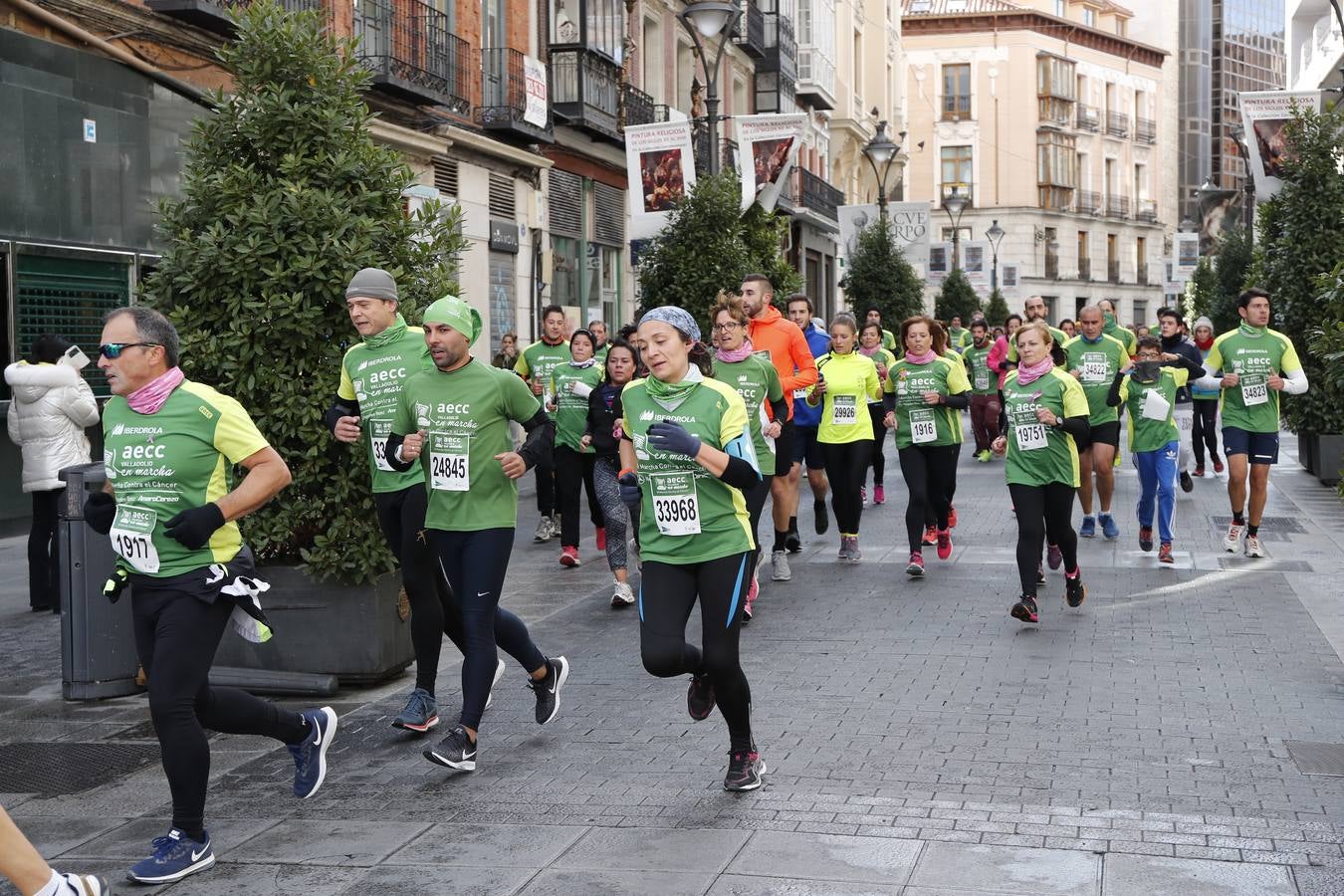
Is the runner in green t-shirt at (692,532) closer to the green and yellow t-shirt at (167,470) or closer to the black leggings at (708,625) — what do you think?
the black leggings at (708,625)

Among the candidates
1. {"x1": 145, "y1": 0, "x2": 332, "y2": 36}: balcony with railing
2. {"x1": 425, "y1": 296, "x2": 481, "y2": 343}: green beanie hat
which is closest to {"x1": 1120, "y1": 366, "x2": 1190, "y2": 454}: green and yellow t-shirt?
{"x1": 425, "y1": 296, "x2": 481, "y2": 343}: green beanie hat

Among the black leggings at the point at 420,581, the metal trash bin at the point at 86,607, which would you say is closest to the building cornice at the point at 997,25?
the metal trash bin at the point at 86,607

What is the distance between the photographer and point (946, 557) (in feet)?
40.9

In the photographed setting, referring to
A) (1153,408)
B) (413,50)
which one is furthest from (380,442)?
(413,50)

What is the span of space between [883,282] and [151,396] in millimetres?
29283

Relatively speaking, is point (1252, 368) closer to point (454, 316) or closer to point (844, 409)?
point (844, 409)

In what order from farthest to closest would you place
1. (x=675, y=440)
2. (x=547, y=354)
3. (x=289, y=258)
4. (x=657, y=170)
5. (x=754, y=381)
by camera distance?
(x=657, y=170)
(x=547, y=354)
(x=754, y=381)
(x=289, y=258)
(x=675, y=440)

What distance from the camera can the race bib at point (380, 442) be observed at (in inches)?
275

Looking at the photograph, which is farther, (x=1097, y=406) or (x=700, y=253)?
(x=700, y=253)

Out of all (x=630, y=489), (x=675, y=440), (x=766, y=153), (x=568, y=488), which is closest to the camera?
(x=675, y=440)

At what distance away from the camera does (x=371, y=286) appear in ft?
22.9

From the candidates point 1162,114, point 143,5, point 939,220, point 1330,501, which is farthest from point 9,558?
point 1162,114

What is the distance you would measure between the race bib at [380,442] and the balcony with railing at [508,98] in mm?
17806

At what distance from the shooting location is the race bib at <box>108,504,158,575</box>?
5230mm
